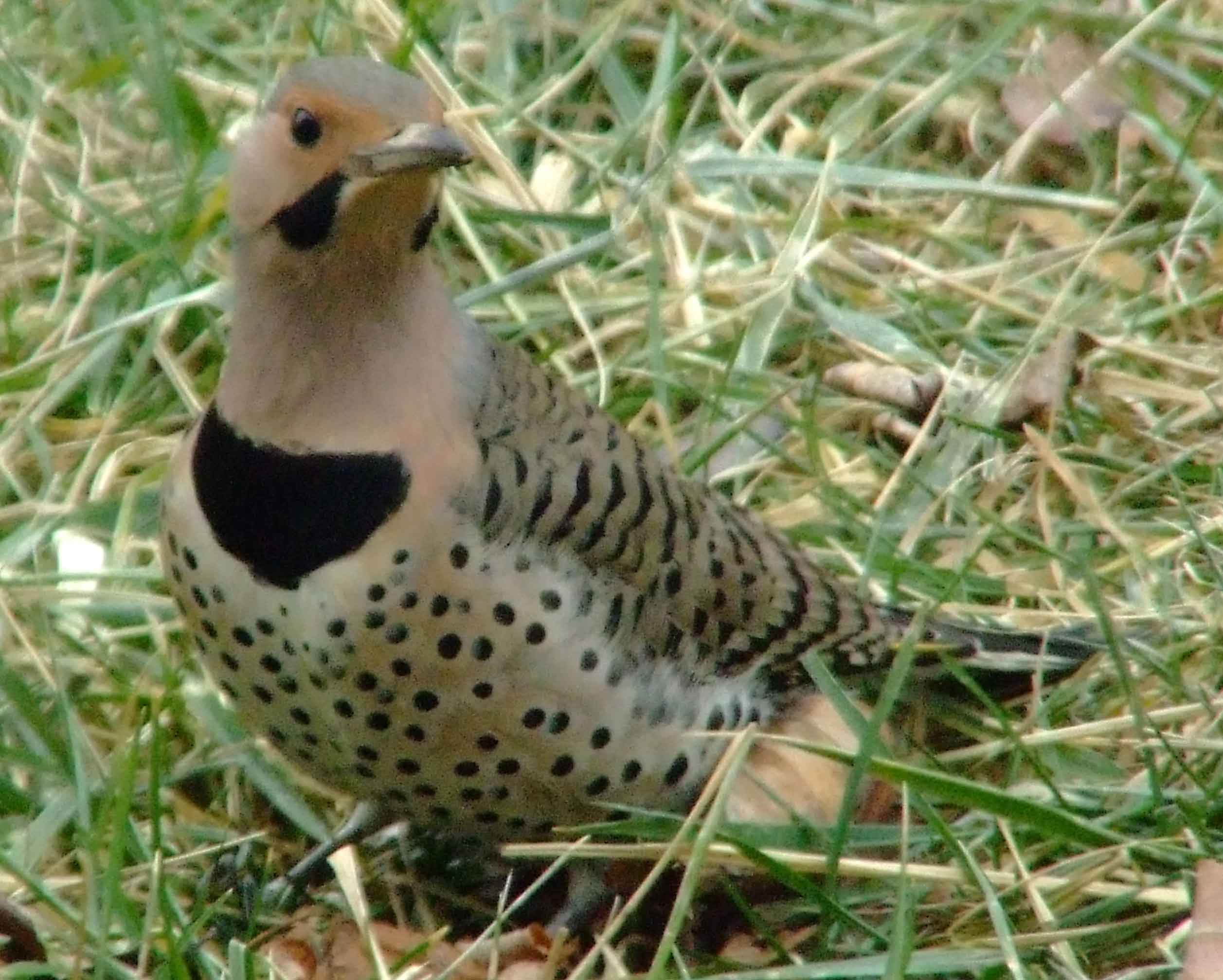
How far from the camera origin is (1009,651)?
3.24 m

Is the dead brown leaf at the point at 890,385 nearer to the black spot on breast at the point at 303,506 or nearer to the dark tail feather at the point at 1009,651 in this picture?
the dark tail feather at the point at 1009,651

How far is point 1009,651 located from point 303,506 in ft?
3.84

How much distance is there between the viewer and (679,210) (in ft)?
13.8

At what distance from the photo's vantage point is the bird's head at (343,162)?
2.45m

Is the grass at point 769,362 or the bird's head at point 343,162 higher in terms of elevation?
the bird's head at point 343,162

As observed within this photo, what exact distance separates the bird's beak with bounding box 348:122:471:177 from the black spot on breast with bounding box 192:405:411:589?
36 centimetres

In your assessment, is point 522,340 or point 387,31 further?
point 387,31

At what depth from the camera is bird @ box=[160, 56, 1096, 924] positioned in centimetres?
254

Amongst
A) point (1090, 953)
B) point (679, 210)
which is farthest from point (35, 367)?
point (1090, 953)

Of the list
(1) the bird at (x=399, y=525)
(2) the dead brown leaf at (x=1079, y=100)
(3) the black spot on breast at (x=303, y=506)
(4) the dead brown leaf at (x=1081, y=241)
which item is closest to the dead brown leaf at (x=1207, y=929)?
(1) the bird at (x=399, y=525)

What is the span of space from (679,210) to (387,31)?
0.73 meters

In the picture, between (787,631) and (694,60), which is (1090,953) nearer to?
(787,631)

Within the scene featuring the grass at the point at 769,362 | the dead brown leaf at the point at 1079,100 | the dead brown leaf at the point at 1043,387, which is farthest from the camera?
the dead brown leaf at the point at 1079,100

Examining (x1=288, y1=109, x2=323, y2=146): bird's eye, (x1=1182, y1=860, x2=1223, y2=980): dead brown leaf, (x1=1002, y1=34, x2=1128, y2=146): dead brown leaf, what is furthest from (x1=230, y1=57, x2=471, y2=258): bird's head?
(x1=1002, y1=34, x2=1128, y2=146): dead brown leaf
